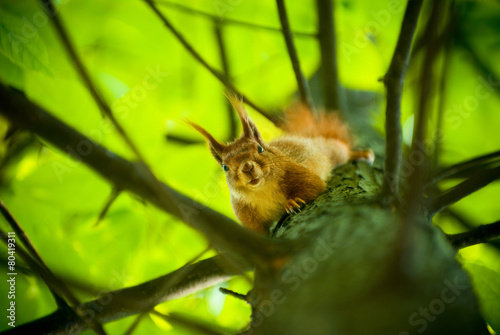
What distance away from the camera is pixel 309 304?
1.71 ft

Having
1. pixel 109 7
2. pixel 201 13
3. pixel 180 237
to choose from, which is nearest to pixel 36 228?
pixel 180 237

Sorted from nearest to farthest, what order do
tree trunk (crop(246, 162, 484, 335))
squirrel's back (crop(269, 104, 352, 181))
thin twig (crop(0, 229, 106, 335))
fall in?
tree trunk (crop(246, 162, 484, 335)), thin twig (crop(0, 229, 106, 335)), squirrel's back (crop(269, 104, 352, 181))

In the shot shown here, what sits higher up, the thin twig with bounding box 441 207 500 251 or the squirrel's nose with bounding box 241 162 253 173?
the squirrel's nose with bounding box 241 162 253 173

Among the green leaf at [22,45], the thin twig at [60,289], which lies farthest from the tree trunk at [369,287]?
the green leaf at [22,45]

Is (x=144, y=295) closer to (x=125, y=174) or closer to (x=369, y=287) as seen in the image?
(x=125, y=174)

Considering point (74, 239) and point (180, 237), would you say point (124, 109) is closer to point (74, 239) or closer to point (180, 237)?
point (74, 239)

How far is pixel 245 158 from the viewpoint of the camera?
147 cm

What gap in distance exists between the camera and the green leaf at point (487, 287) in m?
0.91

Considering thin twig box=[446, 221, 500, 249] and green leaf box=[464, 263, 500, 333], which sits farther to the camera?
green leaf box=[464, 263, 500, 333]

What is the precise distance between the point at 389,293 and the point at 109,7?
4.24 ft

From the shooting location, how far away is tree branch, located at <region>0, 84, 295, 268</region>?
49 centimetres

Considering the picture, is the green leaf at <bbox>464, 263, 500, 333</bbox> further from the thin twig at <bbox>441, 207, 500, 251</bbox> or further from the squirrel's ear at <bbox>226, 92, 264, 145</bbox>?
the squirrel's ear at <bbox>226, 92, 264, 145</bbox>

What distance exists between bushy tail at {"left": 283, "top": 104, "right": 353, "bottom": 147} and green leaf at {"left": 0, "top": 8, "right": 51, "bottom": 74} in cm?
105

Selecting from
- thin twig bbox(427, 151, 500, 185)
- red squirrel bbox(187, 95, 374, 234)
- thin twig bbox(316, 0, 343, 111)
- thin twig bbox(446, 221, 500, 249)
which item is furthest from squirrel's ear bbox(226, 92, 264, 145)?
thin twig bbox(446, 221, 500, 249)
